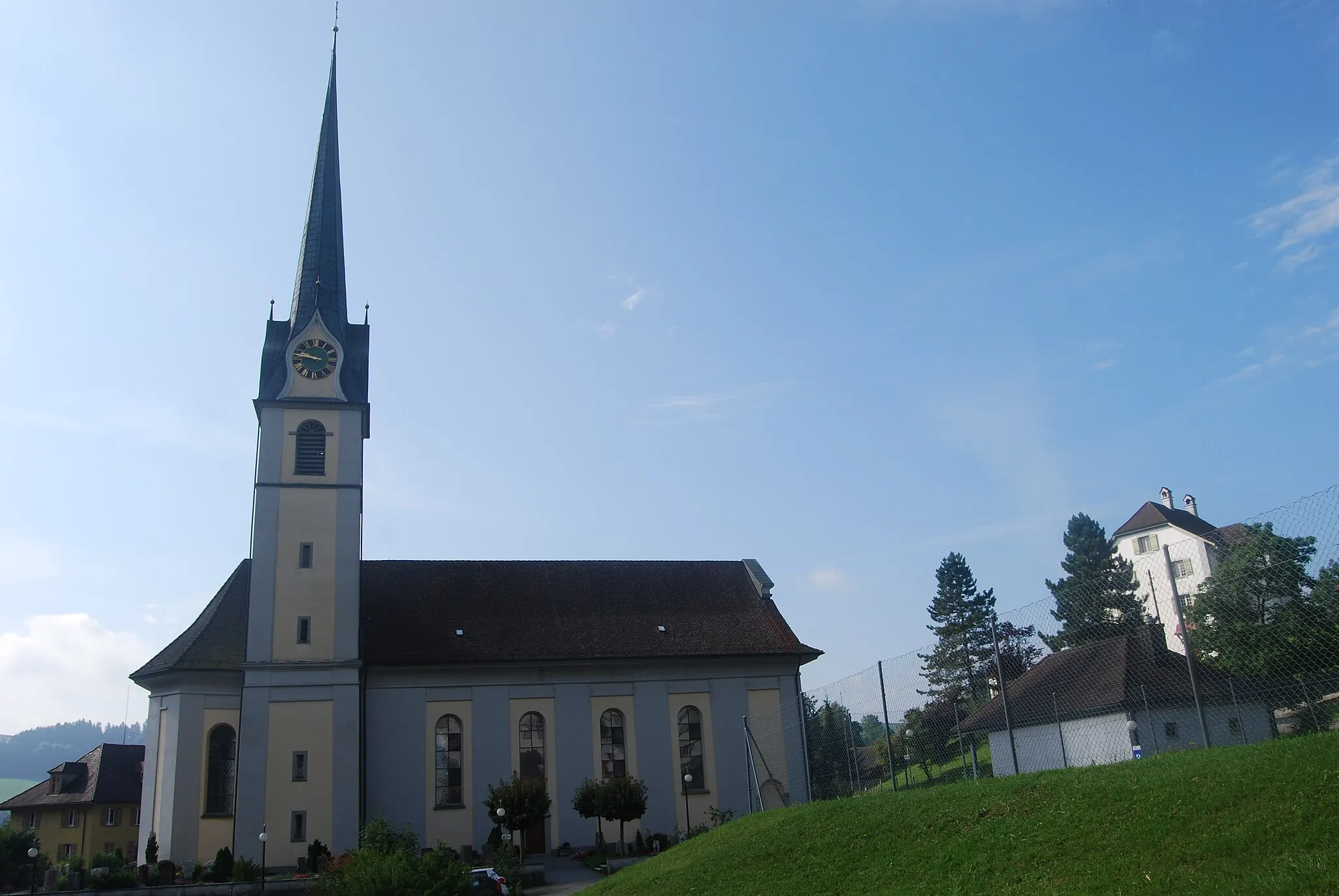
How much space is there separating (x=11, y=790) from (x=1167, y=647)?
625 ft

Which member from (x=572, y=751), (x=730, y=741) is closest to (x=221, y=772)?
(x=572, y=751)

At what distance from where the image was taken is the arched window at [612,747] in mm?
41031

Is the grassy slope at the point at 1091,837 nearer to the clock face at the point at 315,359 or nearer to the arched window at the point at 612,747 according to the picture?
the arched window at the point at 612,747

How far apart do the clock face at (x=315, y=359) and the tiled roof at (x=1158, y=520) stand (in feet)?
187

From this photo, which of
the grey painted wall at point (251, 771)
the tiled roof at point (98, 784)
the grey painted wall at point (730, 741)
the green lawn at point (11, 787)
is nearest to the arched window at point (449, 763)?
the grey painted wall at point (251, 771)

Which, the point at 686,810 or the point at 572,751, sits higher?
the point at 572,751

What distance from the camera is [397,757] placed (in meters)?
38.8

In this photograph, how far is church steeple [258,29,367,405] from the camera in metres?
40.8

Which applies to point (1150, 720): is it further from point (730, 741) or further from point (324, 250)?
point (324, 250)

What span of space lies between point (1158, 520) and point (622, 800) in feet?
168

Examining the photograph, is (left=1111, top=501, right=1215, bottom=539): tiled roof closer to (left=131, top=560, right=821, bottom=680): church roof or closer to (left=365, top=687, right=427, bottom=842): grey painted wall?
(left=131, top=560, right=821, bottom=680): church roof

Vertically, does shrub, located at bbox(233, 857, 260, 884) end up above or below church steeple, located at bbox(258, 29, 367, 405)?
below

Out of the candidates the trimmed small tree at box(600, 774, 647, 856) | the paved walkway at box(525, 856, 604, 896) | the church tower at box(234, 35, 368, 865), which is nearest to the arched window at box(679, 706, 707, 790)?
the trimmed small tree at box(600, 774, 647, 856)

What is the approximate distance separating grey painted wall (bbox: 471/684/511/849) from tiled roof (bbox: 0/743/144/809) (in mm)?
26299
